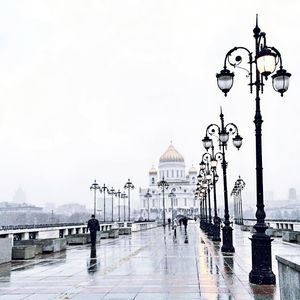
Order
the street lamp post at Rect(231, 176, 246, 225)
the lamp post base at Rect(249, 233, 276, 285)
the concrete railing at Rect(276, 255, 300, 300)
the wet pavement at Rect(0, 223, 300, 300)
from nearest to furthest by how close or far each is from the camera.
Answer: the concrete railing at Rect(276, 255, 300, 300)
the wet pavement at Rect(0, 223, 300, 300)
the lamp post base at Rect(249, 233, 276, 285)
the street lamp post at Rect(231, 176, 246, 225)

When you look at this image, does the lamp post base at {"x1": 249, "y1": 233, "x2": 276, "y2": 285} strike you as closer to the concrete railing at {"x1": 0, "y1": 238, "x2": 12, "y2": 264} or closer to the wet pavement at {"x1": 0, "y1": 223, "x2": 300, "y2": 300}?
the wet pavement at {"x1": 0, "y1": 223, "x2": 300, "y2": 300}

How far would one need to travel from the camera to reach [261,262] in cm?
1302

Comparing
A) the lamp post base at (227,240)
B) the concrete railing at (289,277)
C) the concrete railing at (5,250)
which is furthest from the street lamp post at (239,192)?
the concrete railing at (289,277)

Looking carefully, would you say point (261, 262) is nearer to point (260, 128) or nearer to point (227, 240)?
point (260, 128)

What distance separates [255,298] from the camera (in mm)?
10742

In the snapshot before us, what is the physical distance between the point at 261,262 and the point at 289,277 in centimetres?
587

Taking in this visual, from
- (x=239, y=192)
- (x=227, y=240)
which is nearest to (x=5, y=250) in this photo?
(x=227, y=240)

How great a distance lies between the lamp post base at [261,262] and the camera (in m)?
12.8

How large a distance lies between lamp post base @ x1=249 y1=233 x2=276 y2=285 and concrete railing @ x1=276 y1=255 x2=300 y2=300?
4.95 meters

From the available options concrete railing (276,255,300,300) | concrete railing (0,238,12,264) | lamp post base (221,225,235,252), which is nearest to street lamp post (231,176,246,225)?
lamp post base (221,225,235,252)

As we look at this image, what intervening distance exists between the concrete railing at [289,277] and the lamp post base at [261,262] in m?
4.95

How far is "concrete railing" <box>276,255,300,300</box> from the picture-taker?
6.88 metres

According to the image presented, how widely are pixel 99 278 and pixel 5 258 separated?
592 cm

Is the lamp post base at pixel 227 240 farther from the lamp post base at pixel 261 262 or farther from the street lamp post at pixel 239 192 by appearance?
the street lamp post at pixel 239 192
